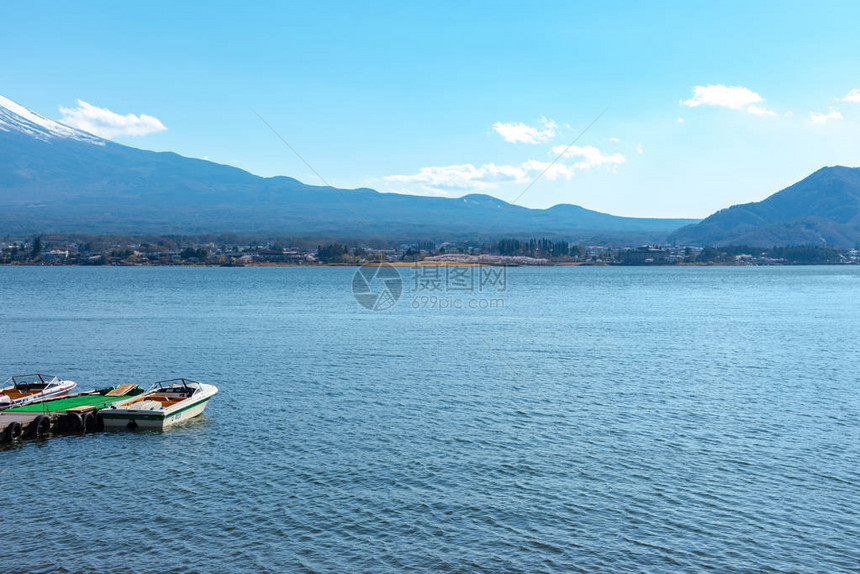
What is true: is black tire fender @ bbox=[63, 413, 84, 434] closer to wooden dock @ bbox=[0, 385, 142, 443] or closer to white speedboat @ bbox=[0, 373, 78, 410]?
wooden dock @ bbox=[0, 385, 142, 443]

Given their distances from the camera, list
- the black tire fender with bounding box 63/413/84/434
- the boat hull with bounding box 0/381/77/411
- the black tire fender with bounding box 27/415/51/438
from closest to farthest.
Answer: the black tire fender with bounding box 27/415/51/438, the black tire fender with bounding box 63/413/84/434, the boat hull with bounding box 0/381/77/411

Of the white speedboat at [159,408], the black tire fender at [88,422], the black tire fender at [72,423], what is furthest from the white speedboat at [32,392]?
the white speedboat at [159,408]

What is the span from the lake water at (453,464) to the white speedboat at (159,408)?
0.76 metres

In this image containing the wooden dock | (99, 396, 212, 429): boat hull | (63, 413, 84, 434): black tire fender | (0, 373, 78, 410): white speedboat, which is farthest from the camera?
(0, 373, 78, 410): white speedboat

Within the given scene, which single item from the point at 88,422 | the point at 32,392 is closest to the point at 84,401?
the point at 32,392

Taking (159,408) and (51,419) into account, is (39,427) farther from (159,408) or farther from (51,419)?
(159,408)

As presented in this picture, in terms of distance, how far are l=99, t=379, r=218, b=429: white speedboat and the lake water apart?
76 cm

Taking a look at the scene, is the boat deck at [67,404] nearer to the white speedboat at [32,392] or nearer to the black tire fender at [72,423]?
the white speedboat at [32,392]

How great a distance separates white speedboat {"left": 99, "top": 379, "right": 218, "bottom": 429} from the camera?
3164 centimetres

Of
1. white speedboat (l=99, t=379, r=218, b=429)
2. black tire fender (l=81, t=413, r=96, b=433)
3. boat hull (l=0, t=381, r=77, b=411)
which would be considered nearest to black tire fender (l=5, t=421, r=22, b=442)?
black tire fender (l=81, t=413, r=96, b=433)

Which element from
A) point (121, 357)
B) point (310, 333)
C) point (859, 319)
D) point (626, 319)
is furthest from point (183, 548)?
point (859, 319)

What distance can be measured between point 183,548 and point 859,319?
91.1 metres

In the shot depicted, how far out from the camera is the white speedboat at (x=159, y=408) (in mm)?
31641

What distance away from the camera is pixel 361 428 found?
103 feet
